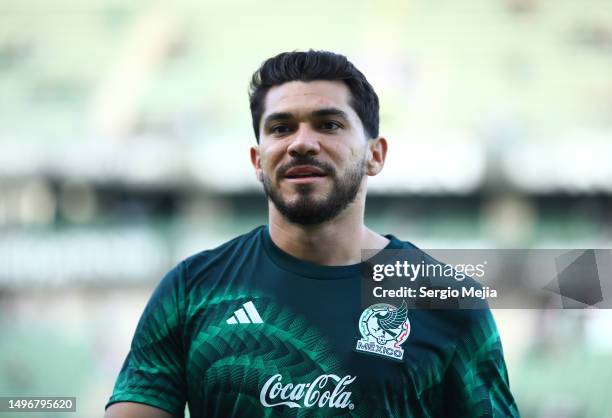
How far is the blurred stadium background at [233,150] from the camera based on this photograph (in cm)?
1154

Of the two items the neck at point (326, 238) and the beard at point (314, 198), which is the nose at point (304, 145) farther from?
the neck at point (326, 238)

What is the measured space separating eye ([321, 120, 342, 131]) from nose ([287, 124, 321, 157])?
0.07 meters

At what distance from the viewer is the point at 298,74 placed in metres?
2.71

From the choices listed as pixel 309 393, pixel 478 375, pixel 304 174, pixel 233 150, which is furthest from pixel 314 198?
pixel 233 150

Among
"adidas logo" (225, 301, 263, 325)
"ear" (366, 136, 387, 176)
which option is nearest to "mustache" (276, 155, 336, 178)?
"ear" (366, 136, 387, 176)

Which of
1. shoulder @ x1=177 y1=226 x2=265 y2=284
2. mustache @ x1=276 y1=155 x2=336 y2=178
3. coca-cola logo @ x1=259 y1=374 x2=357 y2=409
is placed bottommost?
coca-cola logo @ x1=259 y1=374 x2=357 y2=409

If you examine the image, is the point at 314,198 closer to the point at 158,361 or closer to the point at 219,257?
the point at 219,257

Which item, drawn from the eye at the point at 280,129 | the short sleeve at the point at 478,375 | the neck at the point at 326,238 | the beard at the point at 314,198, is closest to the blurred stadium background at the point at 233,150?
the short sleeve at the point at 478,375

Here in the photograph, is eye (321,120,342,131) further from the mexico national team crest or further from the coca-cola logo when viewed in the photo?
the coca-cola logo

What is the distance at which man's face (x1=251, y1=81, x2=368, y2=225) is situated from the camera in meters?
2.52

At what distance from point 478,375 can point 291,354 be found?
0.54 metres

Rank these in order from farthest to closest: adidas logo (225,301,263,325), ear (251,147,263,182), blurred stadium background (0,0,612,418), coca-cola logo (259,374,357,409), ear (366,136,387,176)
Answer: blurred stadium background (0,0,612,418) → ear (366,136,387,176) → ear (251,147,263,182) → adidas logo (225,301,263,325) → coca-cola logo (259,374,357,409)

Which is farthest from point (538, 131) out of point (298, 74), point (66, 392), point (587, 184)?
point (298, 74)

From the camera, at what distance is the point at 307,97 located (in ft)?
8.66
